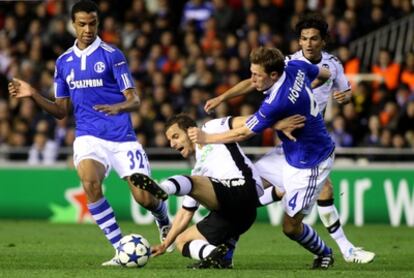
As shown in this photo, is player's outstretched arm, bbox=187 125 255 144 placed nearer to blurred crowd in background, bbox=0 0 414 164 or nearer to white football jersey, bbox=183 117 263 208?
white football jersey, bbox=183 117 263 208

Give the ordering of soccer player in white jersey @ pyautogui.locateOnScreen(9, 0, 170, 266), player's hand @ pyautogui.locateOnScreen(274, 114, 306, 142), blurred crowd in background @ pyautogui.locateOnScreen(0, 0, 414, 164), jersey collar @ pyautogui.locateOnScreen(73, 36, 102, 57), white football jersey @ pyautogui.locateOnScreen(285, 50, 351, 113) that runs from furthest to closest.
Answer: blurred crowd in background @ pyautogui.locateOnScreen(0, 0, 414, 164) → white football jersey @ pyautogui.locateOnScreen(285, 50, 351, 113) → jersey collar @ pyautogui.locateOnScreen(73, 36, 102, 57) → soccer player in white jersey @ pyautogui.locateOnScreen(9, 0, 170, 266) → player's hand @ pyautogui.locateOnScreen(274, 114, 306, 142)

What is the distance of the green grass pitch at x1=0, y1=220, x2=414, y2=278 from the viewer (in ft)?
34.9

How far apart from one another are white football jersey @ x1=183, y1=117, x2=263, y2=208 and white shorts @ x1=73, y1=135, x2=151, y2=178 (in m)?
0.68

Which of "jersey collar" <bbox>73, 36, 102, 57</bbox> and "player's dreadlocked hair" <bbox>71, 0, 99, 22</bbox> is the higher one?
"player's dreadlocked hair" <bbox>71, 0, 99, 22</bbox>

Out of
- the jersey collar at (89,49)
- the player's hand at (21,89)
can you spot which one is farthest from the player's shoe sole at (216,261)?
the jersey collar at (89,49)

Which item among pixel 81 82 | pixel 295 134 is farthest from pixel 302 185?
pixel 81 82

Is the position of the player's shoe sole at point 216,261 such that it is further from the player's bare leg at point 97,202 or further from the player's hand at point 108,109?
the player's hand at point 108,109

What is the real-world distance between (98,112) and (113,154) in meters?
0.43

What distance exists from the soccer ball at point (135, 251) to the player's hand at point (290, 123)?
161 centimetres

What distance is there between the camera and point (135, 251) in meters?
11.0

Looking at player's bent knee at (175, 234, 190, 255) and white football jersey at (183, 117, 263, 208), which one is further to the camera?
player's bent knee at (175, 234, 190, 255)

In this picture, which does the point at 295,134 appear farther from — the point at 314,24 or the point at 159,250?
the point at 159,250

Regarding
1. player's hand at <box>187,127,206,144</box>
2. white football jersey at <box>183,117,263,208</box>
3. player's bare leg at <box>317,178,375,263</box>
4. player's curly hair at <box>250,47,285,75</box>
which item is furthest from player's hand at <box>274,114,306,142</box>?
player's bare leg at <box>317,178,375,263</box>

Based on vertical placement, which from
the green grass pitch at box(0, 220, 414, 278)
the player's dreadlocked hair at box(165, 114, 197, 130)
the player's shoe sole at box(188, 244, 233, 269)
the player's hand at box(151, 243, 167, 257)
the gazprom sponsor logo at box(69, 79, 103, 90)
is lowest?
the green grass pitch at box(0, 220, 414, 278)
